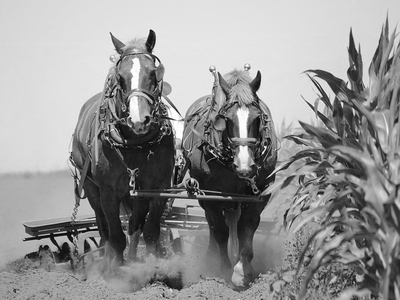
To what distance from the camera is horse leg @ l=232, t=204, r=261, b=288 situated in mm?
6848

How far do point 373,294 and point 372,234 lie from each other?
17.0 inches

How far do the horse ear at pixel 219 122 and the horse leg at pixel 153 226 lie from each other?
103 cm

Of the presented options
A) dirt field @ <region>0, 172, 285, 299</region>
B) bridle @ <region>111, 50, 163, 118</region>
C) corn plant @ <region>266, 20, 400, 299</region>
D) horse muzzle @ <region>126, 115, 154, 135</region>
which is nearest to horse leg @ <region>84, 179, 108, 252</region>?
dirt field @ <region>0, 172, 285, 299</region>

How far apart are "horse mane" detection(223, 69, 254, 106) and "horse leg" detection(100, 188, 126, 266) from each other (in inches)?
62.3

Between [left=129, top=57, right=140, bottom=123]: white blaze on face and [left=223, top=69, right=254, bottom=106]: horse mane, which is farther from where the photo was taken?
[left=223, top=69, right=254, bottom=106]: horse mane

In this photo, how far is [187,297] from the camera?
6.19 meters

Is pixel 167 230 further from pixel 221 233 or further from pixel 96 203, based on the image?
pixel 221 233

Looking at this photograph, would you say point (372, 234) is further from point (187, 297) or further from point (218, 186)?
point (218, 186)

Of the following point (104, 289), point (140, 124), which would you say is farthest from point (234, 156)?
point (104, 289)

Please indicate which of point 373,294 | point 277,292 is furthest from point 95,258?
point 373,294

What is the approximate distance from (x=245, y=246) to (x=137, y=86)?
1.93 m

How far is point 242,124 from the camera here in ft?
21.8

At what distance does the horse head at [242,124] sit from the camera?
6.56 meters

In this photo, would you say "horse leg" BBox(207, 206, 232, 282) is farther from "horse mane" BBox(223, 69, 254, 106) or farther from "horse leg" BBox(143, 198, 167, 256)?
"horse mane" BBox(223, 69, 254, 106)
